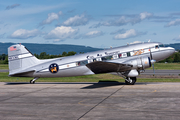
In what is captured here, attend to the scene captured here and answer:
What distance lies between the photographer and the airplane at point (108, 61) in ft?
75.0

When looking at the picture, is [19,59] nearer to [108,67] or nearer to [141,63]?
[108,67]

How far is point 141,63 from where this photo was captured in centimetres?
2266

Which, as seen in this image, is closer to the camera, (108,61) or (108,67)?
(108,67)

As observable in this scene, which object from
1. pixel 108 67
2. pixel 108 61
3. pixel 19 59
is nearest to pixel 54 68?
pixel 19 59

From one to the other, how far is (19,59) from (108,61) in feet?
36.3

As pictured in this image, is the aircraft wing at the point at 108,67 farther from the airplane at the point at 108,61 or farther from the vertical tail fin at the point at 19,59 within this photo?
the vertical tail fin at the point at 19,59

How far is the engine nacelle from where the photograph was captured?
22.6 m

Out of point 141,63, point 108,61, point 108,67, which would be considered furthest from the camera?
point 108,61

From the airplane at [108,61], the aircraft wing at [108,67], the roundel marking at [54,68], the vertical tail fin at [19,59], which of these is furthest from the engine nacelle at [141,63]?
the vertical tail fin at [19,59]

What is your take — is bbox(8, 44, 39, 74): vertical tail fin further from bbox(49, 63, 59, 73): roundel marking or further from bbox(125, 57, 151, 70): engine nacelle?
bbox(125, 57, 151, 70): engine nacelle

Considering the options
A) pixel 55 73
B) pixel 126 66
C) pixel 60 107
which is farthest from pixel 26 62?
pixel 60 107

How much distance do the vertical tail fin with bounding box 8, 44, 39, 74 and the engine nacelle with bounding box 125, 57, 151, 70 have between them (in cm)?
1205

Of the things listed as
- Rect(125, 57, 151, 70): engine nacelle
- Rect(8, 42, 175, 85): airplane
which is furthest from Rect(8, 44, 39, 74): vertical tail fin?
Rect(125, 57, 151, 70): engine nacelle

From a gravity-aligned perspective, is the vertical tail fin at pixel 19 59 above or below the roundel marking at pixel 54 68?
above
